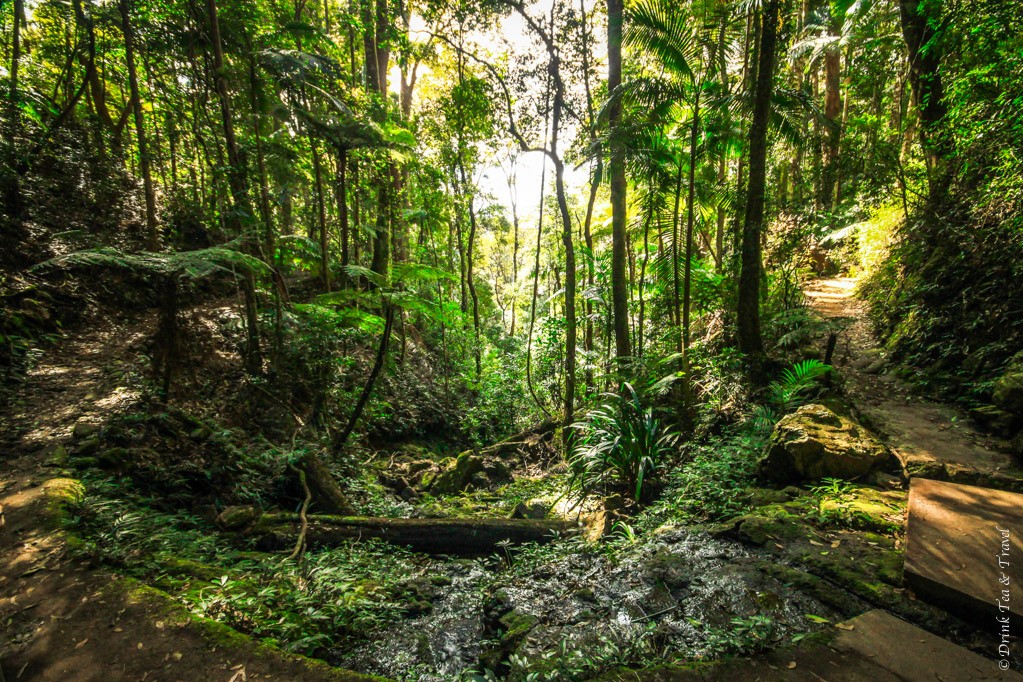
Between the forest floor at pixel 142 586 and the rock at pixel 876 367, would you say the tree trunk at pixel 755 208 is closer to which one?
the forest floor at pixel 142 586

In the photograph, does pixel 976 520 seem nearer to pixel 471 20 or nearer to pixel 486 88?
pixel 486 88

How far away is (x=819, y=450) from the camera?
14.3 feet

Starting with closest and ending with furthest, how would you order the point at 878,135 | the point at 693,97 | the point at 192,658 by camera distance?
the point at 192,658, the point at 693,97, the point at 878,135

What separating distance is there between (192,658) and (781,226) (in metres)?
10.6

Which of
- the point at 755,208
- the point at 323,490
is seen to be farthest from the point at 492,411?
the point at 755,208

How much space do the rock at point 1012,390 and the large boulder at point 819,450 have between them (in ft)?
4.13

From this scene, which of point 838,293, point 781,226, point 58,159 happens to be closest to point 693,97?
point 781,226

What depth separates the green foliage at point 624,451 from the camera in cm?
565

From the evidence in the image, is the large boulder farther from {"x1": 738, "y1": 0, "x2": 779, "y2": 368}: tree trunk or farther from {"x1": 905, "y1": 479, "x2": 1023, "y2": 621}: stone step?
{"x1": 738, "y1": 0, "x2": 779, "y2": 368}: tree trunk

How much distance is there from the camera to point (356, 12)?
1014 centimetres

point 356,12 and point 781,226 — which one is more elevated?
point 356,12

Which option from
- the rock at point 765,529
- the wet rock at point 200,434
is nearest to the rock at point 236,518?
the wet rock at point 200,434

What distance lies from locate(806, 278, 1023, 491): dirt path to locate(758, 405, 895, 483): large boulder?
0.35 m

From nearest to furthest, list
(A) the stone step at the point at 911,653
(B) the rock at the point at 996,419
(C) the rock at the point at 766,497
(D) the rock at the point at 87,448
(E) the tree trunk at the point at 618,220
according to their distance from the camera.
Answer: (A) the stone step at the point at 911,653 < (C) the rock at the point at 766,497 < (B) the rock at the point at 996,419 < (D) the rock at the point at 87,448 < (E) the tree trunk at the point at 618,220
